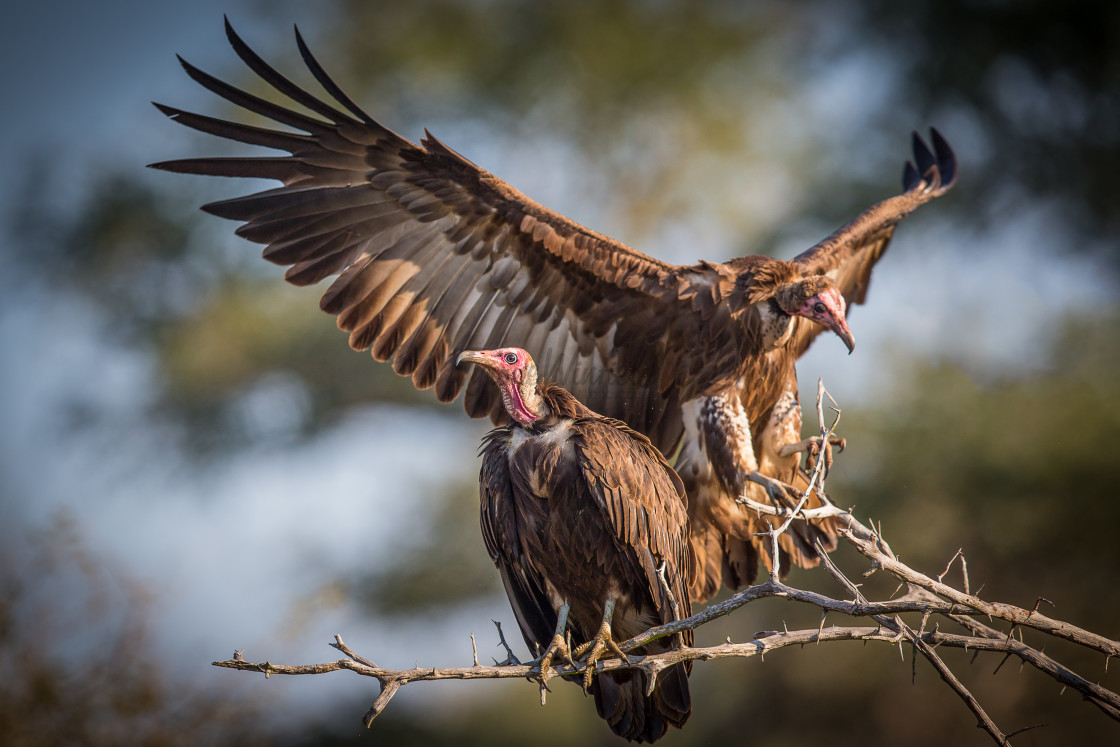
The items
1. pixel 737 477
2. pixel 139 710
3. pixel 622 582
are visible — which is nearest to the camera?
pixel 622 582

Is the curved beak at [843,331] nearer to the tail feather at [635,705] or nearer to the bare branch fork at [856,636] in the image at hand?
the bare branch fork at [856,636]

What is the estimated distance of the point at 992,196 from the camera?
1291 cm

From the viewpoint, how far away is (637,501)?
3.58 meters

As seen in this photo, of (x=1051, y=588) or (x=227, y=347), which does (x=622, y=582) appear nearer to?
(x=1051, y=588)

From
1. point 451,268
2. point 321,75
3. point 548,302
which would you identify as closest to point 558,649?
point 548,302

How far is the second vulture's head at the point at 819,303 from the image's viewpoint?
4.33 metres

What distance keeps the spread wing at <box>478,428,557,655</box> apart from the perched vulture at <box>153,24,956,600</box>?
0.72 meters

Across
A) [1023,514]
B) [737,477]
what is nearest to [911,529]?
[1023,514]

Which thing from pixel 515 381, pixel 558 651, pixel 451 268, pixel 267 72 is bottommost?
pixel 558 651

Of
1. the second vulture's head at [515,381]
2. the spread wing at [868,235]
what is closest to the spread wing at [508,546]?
the second vulture's head at [515,381]

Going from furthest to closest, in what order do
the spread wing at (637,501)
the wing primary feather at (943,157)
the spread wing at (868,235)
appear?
the wing primary feather at (943,157) < the spread wing at (868,235) < the spread wing at (637,501)

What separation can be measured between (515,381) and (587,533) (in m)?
0.62

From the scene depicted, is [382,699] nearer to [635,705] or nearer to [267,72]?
[635,705]

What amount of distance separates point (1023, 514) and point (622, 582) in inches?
329
